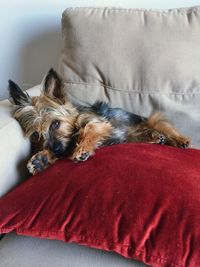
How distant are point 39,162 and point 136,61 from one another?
64 centimetres

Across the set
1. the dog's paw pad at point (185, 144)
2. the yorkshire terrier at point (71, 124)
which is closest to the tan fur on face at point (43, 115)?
the yorkshire terrier at point (71, 124)

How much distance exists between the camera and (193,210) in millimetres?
1013

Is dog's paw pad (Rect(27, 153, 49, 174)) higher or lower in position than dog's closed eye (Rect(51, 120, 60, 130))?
lower

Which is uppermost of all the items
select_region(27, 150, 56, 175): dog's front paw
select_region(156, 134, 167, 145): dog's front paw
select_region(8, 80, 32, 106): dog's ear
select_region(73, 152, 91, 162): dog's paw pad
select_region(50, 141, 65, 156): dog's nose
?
select_region(8, 80, 32, 106): dog's ear

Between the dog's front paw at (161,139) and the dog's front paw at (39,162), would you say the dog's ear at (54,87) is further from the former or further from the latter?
the dog's front paw at (161,139)

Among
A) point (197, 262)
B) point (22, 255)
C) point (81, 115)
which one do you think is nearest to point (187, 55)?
point (81, 115)

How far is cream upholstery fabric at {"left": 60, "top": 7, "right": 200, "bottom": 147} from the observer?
1.59m

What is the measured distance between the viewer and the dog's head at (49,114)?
1528 millimetres

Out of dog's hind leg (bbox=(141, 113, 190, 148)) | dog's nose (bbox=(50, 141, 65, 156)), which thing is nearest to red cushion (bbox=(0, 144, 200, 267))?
dog's nose (bbox=(50, 141, 65, 156))

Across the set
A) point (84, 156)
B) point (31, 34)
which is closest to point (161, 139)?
point (84, 156)

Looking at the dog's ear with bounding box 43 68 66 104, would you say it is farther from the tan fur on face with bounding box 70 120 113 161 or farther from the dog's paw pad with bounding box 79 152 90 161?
the dog's paw pad with bounding box 79 152 90 161

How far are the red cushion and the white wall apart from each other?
3.46ft

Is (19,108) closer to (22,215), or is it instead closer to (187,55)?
(22,215)

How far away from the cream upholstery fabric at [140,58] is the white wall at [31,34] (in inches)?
11.3
